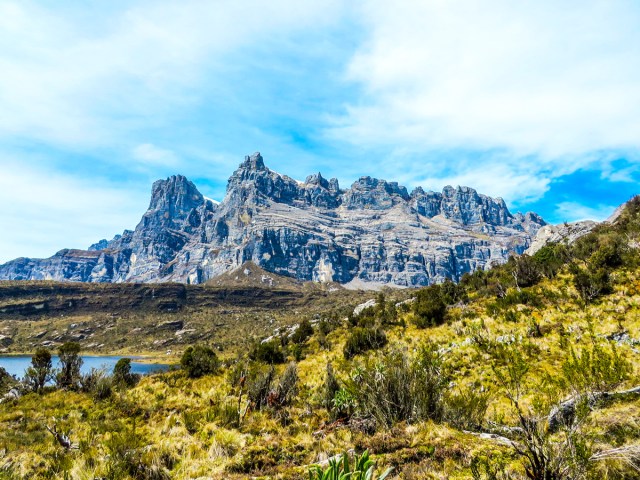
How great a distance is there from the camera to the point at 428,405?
8.54 metres

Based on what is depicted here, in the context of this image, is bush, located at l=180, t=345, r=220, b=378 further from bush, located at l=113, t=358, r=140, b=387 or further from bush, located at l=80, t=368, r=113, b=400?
bush, located at l=80, t=368, r=113, b=400

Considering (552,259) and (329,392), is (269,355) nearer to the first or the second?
(329,392)

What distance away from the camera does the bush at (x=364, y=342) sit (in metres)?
20.6

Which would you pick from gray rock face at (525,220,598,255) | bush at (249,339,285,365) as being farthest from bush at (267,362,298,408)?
gray rock face at (525,220,598,255)

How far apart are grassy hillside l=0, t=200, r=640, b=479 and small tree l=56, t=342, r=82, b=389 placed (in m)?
2.06

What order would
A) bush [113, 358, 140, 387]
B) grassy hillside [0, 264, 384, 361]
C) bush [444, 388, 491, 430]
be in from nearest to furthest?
bush [444, 388, 491, 430], bush [113, 358, 140, 387], grassy hillside [0, 264, 384, 361]

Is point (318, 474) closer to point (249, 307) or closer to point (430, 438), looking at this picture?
point (430, 438)

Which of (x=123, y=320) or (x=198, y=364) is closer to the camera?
(x=198, y=364)

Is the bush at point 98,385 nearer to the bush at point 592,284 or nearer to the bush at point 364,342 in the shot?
the bush at point 364,342

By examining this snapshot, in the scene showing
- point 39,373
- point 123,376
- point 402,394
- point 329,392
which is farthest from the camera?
point 123,376

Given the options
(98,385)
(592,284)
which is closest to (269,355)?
(98,385)

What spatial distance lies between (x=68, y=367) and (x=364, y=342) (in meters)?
20.2

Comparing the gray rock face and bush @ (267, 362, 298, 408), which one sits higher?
the gray rock face

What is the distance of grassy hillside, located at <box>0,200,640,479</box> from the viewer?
597 centimetres
